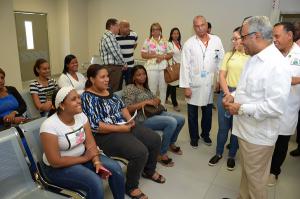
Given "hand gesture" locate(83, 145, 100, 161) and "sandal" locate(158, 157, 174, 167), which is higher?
"hand gesture" locate(83, 145, 100, 161)

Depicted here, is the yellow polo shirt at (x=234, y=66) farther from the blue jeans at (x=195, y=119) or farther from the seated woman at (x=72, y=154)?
the seated woman at (x=72, y=154)

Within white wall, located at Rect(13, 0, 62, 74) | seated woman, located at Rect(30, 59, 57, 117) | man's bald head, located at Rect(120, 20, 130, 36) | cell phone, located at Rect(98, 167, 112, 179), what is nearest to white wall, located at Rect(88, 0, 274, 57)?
white wall, located at Rect(13, 0, 62, 74)

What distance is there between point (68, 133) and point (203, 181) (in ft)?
4.83

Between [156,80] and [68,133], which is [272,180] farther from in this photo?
[156,80]

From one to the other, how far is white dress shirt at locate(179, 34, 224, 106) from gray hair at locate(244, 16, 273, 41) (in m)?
1.37

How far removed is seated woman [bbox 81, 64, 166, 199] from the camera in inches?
83.3

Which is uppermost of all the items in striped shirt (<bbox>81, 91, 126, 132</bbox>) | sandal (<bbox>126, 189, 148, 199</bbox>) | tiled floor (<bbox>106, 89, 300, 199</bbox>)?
striped shirt (<bbox>81, 91, 126, 132</bbox>)

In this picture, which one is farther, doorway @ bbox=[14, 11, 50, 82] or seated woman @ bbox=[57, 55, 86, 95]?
doorway @ bbox=[14, 11, 50, 82]

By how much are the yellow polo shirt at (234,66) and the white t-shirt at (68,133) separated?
1.56 meters

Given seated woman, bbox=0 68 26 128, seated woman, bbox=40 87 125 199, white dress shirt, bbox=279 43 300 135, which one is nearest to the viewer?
seated woman, bbox=40 87 125 199

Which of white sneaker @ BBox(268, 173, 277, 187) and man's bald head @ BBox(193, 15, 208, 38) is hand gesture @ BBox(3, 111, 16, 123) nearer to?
man's bald head @ BBox(193, 15, 208, 38)

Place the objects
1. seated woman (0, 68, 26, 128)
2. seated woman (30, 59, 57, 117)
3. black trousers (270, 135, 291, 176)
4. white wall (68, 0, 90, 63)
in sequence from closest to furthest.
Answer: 1. black trousers (270, 135, 291, 176)
2. seated woman (0, 68, 26, 128)
3. seated woman (30, 59, 57, 117)
4. white wall (68, 0, 90, 63)

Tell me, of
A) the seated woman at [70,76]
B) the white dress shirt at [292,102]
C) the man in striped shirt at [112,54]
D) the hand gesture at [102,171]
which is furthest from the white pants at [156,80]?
the hand gesture at [102,171]

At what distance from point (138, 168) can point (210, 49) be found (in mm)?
1609
